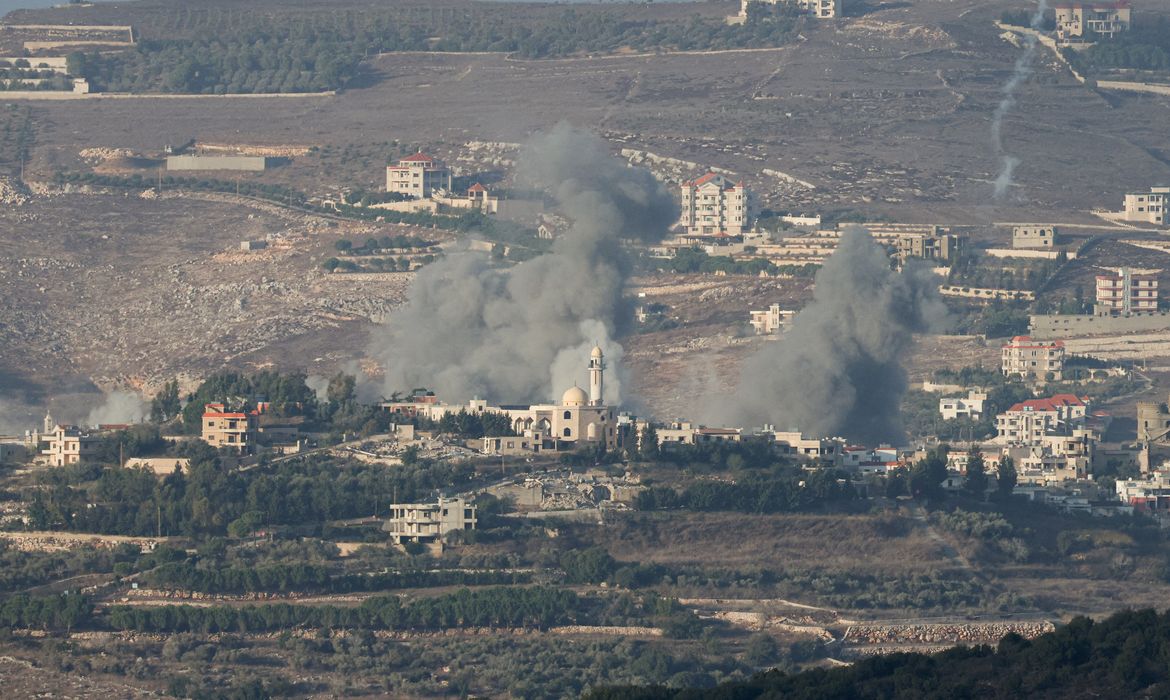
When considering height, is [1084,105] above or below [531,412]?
above

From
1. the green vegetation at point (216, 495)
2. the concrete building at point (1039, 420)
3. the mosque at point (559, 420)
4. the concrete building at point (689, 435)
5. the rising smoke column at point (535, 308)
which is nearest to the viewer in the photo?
the green vegetation at point (216, 495)

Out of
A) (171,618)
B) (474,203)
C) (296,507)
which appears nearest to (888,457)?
(296,507)

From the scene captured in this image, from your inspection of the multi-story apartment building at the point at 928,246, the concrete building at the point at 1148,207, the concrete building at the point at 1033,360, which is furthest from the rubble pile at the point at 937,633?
the concrete building at the point at 1148,207

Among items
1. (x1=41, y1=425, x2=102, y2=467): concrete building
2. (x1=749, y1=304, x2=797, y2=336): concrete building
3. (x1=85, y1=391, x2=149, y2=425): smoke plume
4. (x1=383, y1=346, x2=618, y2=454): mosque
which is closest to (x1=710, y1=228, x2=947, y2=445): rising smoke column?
(x1=383, y1=346, x2=618, y2=454): mosque

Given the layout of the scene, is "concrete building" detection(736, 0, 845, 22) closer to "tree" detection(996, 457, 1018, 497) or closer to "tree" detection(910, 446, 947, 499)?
"tree" detection(996, 457, 1018, 497)

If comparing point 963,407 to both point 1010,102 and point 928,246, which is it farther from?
point 1010,102

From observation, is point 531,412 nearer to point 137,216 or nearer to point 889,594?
point 889,594

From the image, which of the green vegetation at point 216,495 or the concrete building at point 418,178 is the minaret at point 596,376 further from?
the concrete building at point 418,178

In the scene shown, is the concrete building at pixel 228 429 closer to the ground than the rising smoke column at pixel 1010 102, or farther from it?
closer to the ground
